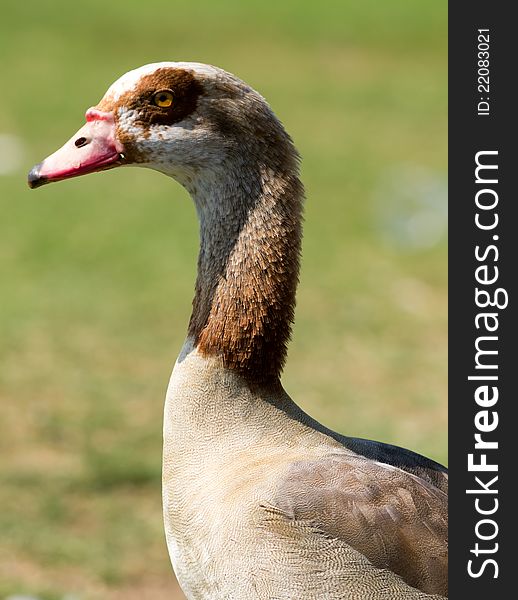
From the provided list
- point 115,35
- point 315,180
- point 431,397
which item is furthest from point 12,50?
point 431,397

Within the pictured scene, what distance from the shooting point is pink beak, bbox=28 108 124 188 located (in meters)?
2.61

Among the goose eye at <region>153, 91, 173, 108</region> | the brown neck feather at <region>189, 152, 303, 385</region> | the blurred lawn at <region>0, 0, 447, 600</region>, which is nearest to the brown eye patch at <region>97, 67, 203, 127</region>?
the goose eye at <region>153, 91, 173, 108</region>

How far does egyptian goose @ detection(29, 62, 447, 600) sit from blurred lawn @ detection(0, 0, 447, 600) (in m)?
1.51

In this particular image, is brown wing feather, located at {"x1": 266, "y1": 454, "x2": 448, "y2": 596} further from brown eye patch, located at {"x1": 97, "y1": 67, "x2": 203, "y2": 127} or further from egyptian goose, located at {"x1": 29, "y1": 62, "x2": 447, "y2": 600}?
brown eye patch, located at {"x1": 97, "y1": 67, "x2": 203, "y2": 127}

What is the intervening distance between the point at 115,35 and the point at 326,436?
14303 mm

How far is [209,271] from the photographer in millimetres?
2709

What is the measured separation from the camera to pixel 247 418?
2633 mm

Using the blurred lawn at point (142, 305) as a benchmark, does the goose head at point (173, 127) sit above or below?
below

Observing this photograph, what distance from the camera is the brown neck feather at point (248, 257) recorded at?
2656mm

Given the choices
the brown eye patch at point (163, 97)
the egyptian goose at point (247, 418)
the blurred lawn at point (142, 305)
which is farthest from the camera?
the blurred lawn at point (142, 305)

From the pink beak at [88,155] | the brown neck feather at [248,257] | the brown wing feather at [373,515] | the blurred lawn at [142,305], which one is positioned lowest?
the brown wing feather at [373,515]

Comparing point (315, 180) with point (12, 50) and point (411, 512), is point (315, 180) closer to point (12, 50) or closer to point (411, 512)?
point (12, 50)

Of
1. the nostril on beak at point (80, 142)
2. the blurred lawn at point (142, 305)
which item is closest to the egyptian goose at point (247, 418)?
the nostril on beak at point (80, 142)

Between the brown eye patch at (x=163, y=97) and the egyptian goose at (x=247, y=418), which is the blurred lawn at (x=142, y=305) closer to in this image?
the egyptian goose at (x=247, y=418)
